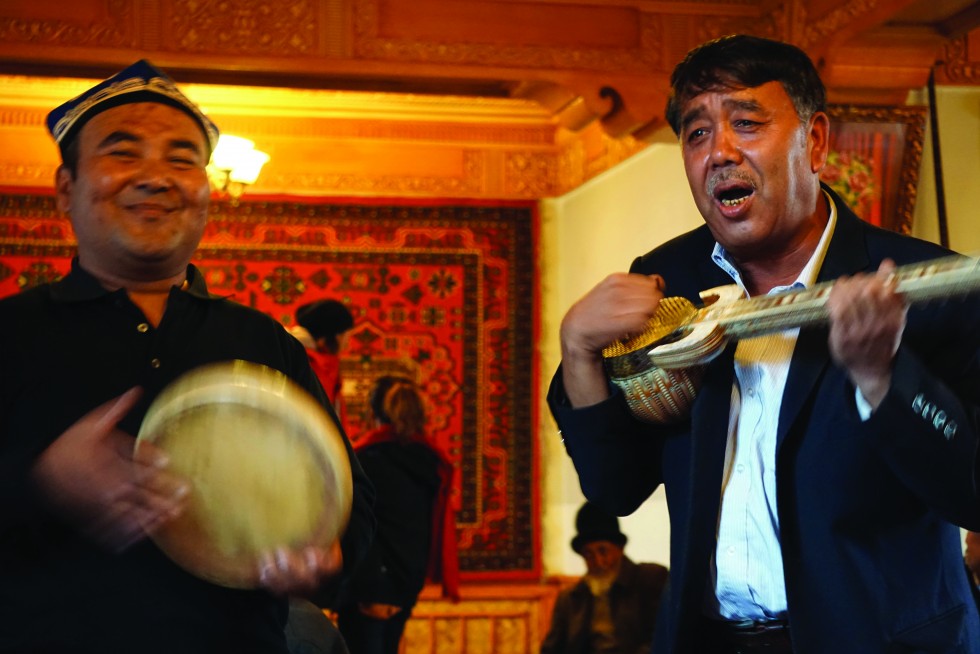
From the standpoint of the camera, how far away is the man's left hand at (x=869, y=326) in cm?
134

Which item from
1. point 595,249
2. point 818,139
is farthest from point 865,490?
point 595,249

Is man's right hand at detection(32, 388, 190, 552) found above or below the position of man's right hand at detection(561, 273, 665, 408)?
below

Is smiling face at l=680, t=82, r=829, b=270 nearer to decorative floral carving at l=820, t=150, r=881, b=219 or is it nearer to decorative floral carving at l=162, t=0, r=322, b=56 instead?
decorative floral carving at l=820, t=150, r=881, b=219

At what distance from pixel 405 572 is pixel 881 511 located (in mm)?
3259

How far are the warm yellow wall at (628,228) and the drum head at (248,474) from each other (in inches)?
138

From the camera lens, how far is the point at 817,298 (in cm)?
141

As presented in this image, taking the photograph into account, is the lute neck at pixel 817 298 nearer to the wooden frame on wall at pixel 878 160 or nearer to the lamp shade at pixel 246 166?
the wooden frame on wall at pixel 878 160

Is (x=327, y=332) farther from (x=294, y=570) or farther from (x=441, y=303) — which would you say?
(x=294, y=570)

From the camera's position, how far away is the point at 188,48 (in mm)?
4875

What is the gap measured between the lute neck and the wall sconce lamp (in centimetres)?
491

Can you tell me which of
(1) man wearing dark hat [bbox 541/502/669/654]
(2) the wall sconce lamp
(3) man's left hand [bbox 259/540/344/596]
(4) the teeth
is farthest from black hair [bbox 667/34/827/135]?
(2) the wall sconce lamp

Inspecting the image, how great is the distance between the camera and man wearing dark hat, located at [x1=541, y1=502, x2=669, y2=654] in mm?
4812

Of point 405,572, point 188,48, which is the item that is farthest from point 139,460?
point 188,48

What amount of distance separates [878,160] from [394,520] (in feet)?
7.66
